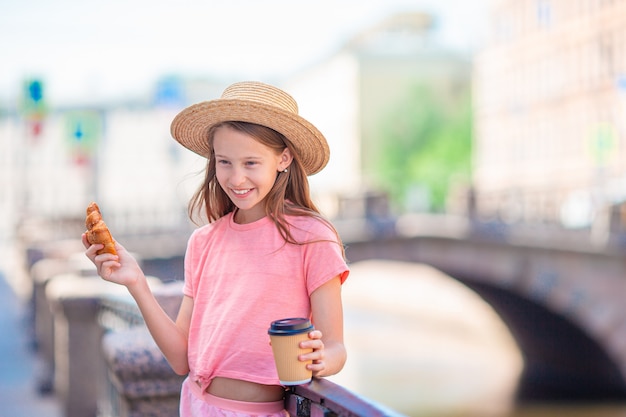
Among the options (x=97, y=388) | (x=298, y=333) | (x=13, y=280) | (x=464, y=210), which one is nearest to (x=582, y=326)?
(x=464, y=210)

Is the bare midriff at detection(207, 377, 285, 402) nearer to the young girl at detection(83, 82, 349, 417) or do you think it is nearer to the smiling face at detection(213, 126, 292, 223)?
the young girl at detection(83, 82, 349, 417)

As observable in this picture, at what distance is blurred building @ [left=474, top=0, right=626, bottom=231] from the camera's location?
3941 centimetres

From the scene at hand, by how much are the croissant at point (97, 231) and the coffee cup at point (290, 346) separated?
1.73ft

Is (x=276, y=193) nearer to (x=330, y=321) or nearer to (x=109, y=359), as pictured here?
(x=330, y=321)

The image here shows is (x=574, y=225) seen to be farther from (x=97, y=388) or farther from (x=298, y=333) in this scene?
(x=298, y=333)

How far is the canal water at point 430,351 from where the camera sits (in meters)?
20.0

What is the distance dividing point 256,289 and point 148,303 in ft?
1.02

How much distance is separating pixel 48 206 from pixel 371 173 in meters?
19.4

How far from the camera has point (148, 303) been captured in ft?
8.70

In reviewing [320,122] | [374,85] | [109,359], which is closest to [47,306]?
[109,359]

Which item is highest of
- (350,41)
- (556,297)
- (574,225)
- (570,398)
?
(350,41)

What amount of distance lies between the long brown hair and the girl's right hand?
0.26m

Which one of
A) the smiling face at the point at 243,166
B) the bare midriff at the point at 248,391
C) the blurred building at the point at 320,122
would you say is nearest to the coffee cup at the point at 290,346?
the bare midriff at the point at 248,391

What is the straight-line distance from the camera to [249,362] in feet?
8.21
